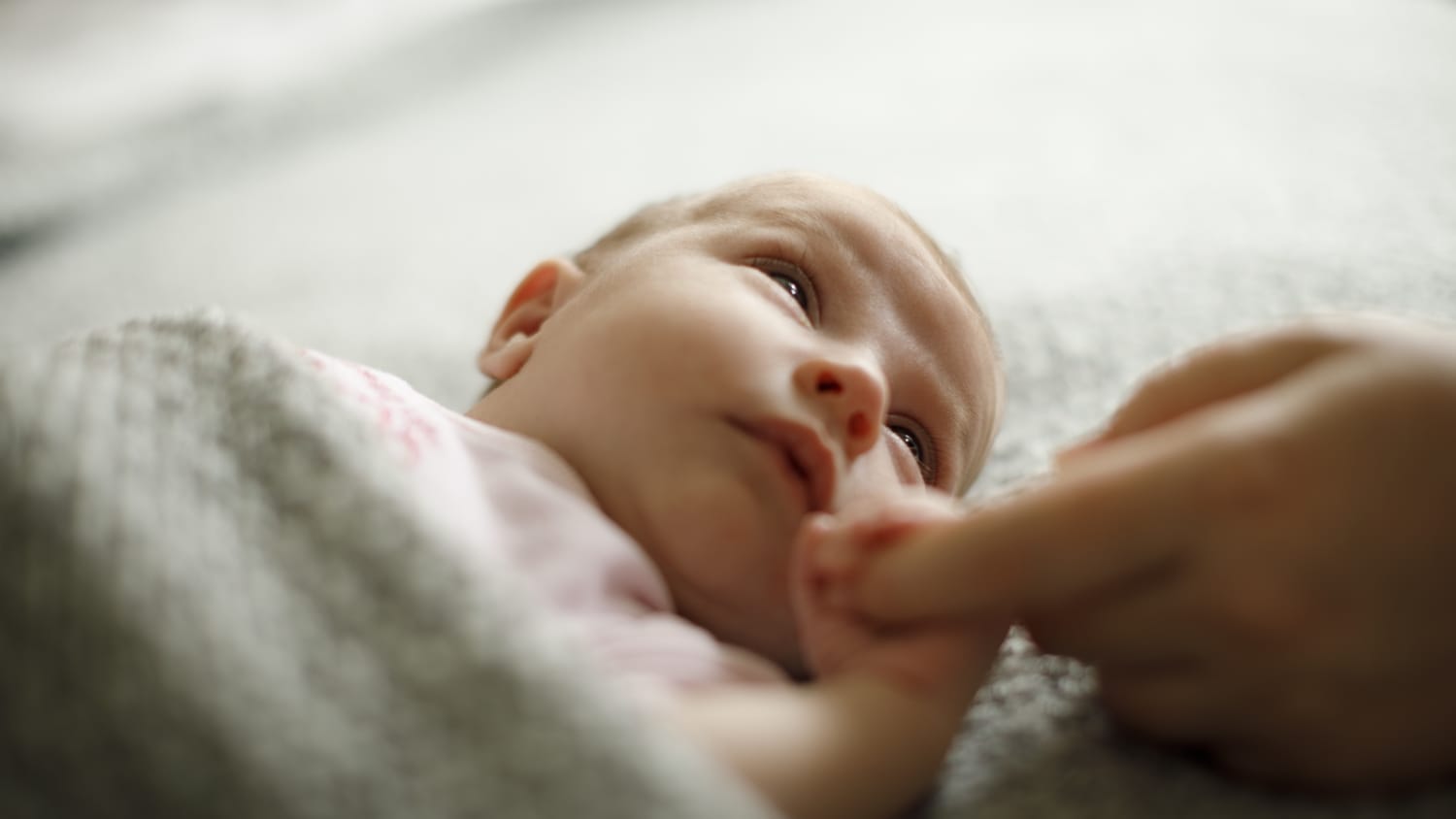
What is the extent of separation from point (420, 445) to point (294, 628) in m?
0.22

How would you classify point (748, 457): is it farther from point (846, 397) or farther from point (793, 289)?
point (793, 289)

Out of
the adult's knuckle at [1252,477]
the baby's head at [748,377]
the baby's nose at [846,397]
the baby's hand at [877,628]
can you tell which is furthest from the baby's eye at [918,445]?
the adult's knuckle at [1252,477]

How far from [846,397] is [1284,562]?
0.27 m

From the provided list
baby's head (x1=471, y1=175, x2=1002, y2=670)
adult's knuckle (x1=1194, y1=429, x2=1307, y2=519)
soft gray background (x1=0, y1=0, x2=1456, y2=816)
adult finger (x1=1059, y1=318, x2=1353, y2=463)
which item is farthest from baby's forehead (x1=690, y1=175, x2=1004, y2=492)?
adult's knuckle (x1=1194, y1=429, x2=1307, y2=519)

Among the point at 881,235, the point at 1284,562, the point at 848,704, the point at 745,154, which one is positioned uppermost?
the point at 745,154

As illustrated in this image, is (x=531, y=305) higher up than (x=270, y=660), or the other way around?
(x=531, y=305)

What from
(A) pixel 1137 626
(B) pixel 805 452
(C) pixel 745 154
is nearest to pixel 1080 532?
(A) pixel 1137 626

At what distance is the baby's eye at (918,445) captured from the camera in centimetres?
86

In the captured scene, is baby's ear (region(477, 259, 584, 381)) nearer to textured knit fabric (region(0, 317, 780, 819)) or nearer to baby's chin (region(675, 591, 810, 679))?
baby's chin (region(675, 591, 810, 679))

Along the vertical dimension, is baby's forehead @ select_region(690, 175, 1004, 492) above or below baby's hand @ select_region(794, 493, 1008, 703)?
above

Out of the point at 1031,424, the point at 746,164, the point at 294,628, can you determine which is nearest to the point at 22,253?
the point at 746,164

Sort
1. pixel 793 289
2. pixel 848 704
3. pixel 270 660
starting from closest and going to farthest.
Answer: pixel 270 660 → pixel 848 704 → pixel 793 289

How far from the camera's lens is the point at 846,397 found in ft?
2.41

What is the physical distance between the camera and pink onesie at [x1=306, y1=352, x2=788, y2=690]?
63 cm
